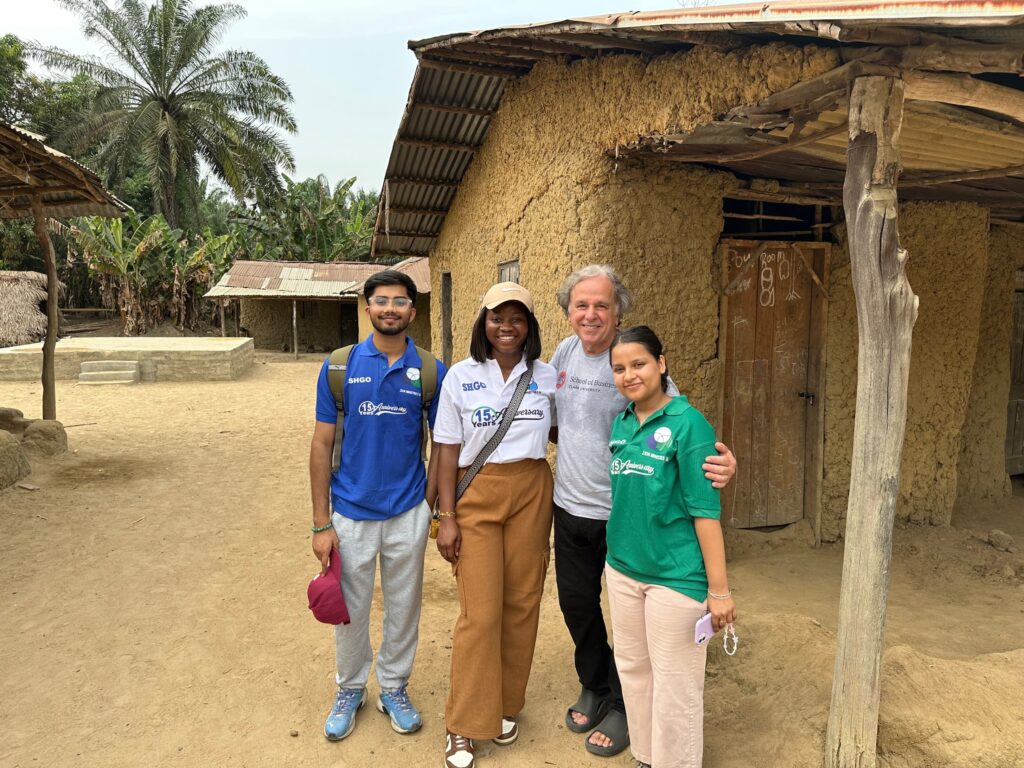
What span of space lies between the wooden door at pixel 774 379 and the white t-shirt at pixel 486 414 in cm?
255

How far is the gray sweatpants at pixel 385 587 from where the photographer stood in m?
2.74

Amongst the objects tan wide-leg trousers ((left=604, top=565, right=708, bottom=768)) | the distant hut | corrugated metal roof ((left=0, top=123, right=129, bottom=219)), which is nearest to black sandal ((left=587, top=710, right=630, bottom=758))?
tan wide-leg trousers ((left=604, top=565, right=708, bottom=768))

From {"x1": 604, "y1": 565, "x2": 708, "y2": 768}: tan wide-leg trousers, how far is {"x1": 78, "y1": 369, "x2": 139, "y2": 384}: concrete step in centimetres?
1414

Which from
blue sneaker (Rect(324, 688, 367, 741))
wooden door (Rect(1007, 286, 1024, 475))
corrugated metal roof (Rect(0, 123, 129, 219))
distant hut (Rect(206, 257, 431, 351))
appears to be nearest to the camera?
blue sneaker (Rect(324, 688, 367, 741))

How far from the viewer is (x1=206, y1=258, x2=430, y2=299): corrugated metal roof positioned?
20.0m

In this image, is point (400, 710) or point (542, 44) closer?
point (400, 710)

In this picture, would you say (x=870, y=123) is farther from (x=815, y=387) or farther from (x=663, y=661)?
(x=815, y=387)

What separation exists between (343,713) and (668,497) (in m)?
1.69

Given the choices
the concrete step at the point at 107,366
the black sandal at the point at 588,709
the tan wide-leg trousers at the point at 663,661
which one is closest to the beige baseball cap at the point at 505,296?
the tan wide-leg trousers at the point at 663,661

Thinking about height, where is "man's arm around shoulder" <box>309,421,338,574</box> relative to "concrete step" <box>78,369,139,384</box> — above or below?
above

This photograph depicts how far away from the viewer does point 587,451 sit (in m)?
2.62

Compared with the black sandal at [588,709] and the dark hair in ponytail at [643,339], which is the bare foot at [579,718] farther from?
the dark hair in ponytail at [643,339]

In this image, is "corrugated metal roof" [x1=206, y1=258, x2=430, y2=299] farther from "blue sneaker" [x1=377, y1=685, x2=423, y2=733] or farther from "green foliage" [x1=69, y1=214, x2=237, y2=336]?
"blue sneaker" [x1=377, y1=685, x2=423, y2=733]

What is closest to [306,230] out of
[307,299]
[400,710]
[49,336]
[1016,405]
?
[307,299]
